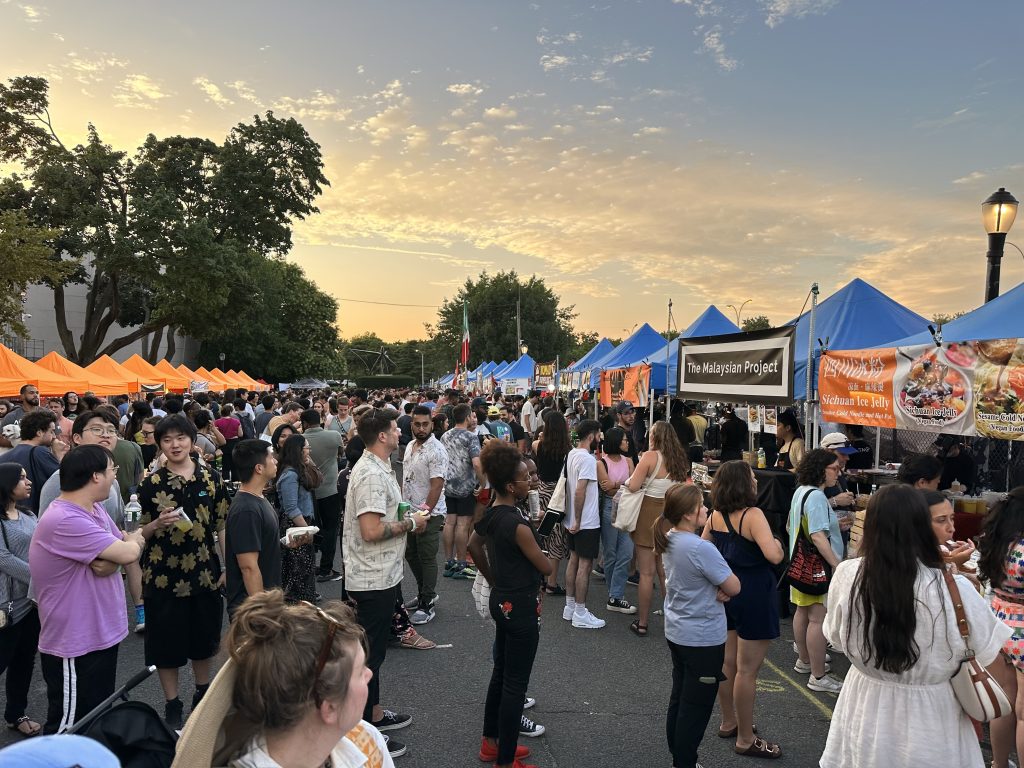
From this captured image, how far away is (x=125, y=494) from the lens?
6406 mm

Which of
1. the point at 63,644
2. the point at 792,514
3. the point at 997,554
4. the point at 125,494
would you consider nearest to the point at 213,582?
the point at 63,644

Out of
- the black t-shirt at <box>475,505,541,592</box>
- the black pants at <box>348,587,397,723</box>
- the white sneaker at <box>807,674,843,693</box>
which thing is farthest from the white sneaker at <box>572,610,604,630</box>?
the black t-shirt at <box>475,505,541,592</box>

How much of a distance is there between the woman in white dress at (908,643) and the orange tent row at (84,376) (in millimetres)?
14536

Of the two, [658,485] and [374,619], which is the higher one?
[658,485]

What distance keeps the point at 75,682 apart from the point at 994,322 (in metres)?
7.37

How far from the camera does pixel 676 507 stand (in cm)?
359

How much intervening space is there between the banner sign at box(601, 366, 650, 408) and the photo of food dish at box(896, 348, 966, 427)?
5.75 meters

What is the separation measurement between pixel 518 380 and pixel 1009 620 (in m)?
22.4

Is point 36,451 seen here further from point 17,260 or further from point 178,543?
point 17,260

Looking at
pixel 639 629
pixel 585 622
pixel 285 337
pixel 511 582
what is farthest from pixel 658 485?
pixel 285 337

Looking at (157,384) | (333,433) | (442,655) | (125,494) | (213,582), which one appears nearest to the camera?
(213,582)

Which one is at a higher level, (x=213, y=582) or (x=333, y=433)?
(x=333, y=433)

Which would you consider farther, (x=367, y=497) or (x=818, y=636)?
(x=818, y=636)

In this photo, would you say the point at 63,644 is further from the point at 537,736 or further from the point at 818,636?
the point at 818,636
